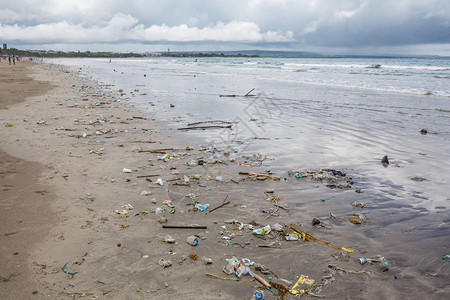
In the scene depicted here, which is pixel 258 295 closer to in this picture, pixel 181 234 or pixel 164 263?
pixel 164 263

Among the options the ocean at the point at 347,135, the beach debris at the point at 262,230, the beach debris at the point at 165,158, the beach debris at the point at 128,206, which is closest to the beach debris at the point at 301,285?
the beach debris at the point at 262,230

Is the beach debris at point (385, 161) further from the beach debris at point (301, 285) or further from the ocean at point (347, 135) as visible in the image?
the beach debris at point (301, 285)

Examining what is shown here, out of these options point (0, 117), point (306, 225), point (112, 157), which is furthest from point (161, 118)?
point (306, 225)

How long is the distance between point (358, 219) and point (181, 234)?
266 centimetres

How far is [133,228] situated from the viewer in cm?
409

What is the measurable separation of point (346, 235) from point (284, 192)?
1.50 m

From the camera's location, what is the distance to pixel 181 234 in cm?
396

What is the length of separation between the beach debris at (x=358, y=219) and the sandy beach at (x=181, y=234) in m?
0.06

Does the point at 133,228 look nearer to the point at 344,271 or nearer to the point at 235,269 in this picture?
the point at 235,269

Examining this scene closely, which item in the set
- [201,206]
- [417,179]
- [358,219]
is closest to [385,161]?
[417,179]

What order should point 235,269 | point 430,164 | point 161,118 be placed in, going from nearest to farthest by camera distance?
point 235,269 → point 430,164 → point 161,118

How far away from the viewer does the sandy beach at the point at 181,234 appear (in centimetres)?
307

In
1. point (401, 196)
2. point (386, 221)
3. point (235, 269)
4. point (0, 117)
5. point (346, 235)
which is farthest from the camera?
point (0, 117)

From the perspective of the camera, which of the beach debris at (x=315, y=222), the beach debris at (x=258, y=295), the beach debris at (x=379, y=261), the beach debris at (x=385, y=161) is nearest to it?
the beach debris at (x=258, y=295)
